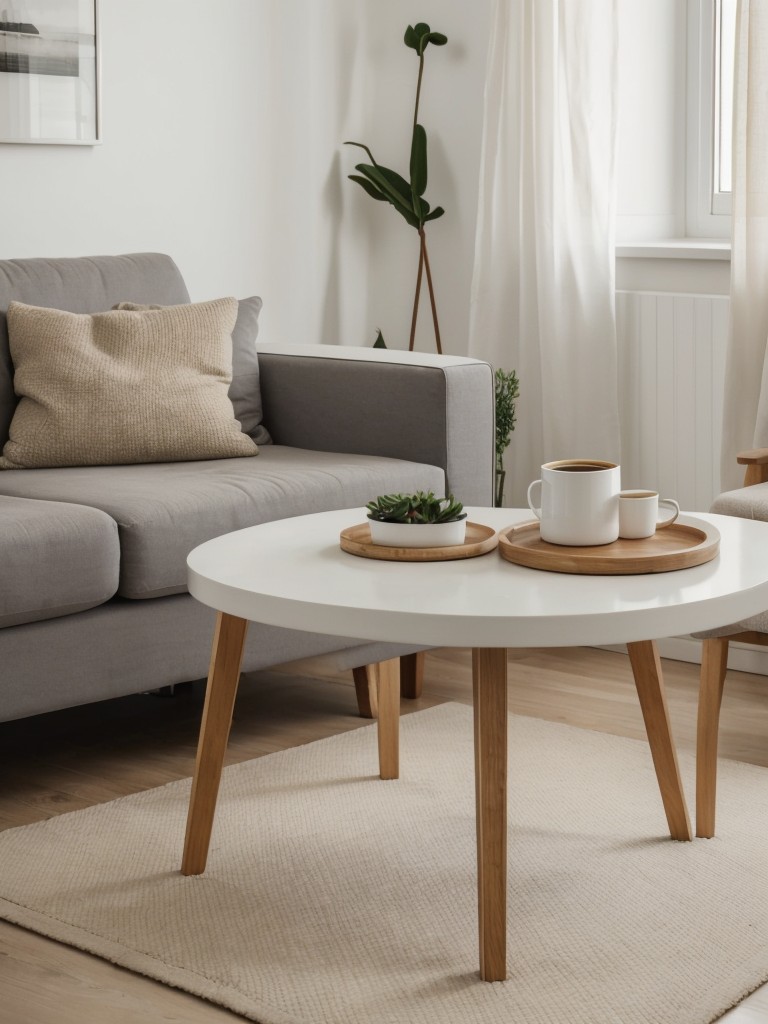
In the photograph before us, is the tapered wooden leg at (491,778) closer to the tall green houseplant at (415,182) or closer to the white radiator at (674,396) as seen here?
the white radiator at (674,396)

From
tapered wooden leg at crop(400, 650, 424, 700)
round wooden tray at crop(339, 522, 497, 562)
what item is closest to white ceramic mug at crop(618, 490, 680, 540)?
round wooden tray at crop(339, 522, 497, 562)

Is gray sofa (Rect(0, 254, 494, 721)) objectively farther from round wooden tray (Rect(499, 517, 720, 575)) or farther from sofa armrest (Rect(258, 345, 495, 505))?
round wooden tray (Rect(499, 517, 720, 575))

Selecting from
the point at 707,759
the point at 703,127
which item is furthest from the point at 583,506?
the point at 703,127

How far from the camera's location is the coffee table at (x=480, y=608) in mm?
1578

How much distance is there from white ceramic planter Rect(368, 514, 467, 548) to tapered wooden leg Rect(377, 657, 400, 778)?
1.65 feet

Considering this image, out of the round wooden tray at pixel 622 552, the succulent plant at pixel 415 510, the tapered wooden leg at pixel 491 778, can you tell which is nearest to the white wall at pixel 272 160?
the succulent plant at pixel 415 510

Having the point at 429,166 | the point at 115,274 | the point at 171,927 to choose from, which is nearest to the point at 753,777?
the point at 171,927

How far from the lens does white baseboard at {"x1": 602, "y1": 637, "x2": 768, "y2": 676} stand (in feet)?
10.3

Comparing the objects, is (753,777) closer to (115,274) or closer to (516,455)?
(516,455)

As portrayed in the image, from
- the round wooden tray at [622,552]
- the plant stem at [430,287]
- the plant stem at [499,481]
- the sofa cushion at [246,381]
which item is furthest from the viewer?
the plant stem at [430,287]

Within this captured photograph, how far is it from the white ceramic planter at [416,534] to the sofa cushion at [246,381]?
1264 mm

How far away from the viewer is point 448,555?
6.05 ft

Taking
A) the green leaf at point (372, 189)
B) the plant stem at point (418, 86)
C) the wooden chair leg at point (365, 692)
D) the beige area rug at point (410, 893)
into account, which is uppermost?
the plant stem at point (418, 86)

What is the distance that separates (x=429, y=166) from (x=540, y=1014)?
9.12ft
